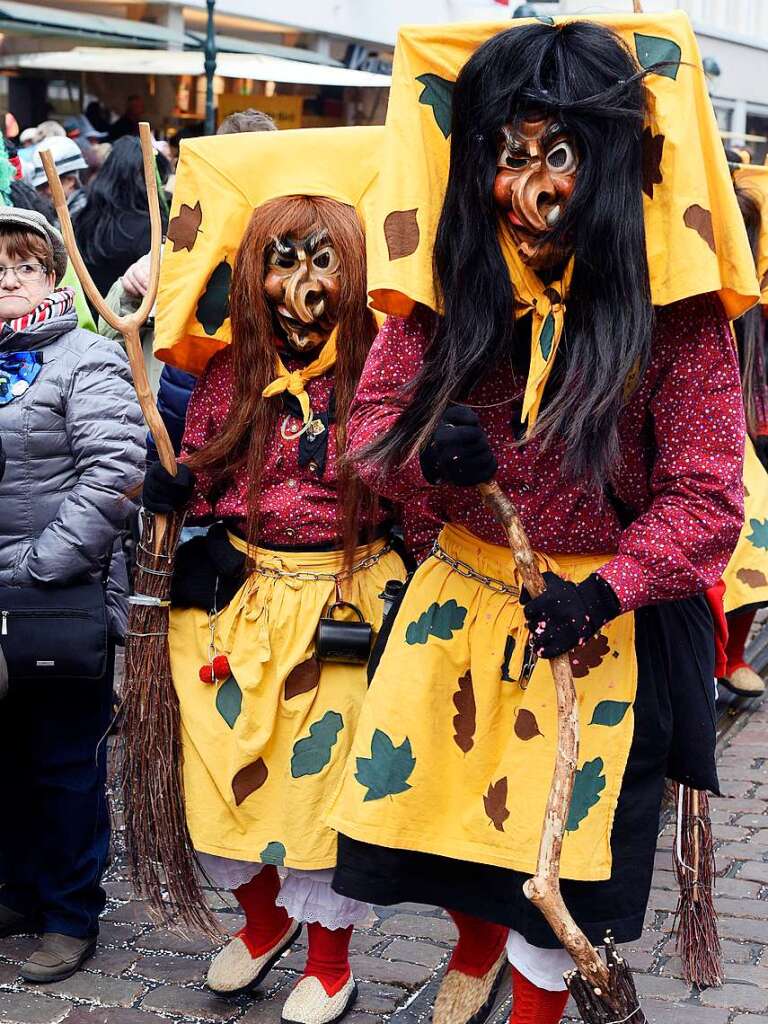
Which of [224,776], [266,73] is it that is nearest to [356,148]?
[224,776]

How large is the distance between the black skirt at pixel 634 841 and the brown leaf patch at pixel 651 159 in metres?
0.79

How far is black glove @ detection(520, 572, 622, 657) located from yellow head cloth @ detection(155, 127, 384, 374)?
4.02 ft

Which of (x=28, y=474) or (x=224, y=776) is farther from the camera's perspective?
(x=28, y=474)

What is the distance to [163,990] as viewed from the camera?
11.9ft

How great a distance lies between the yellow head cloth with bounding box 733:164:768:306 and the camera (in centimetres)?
503

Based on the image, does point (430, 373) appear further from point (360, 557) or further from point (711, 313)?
point (360, 557)

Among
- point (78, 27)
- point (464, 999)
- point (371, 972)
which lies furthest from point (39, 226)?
point (78, 27)

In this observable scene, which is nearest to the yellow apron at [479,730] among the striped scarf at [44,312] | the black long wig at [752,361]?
the striped scarf at [44,312]

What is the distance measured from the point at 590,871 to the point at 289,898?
0.89 m

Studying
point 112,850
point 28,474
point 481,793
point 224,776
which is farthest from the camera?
point 112,850

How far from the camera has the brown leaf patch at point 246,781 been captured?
11.3 feet

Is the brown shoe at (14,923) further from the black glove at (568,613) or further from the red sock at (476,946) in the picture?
the black glove at (568,613)

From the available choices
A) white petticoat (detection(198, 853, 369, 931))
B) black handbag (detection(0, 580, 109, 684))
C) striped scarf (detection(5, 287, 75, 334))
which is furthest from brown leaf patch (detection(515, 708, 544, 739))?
striped scarf (detection(5, 287, 75, 334))

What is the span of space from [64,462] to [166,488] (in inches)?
14.5
